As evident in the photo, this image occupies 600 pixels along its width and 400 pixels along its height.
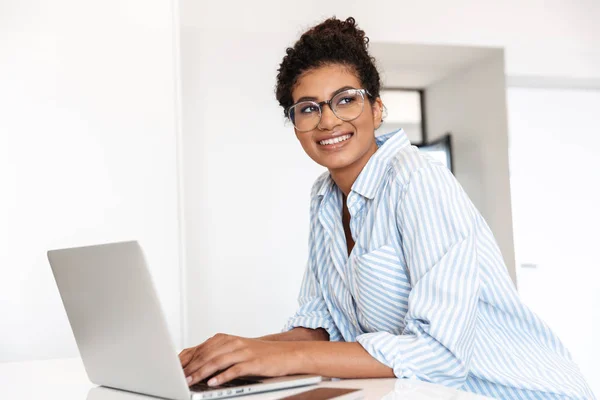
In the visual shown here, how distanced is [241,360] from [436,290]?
1.13ft

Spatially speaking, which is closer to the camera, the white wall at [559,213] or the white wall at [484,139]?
the white wall at [484,139]

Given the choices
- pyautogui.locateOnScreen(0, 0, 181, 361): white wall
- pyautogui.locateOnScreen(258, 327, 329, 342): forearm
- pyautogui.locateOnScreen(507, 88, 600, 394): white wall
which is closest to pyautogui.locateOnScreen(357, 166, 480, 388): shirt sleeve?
pyautogui.locateOnScreen(258, 327, 329, 342): forearm

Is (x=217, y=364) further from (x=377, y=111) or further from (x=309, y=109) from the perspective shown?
(x=377, y=111)

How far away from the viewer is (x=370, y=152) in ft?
5.20

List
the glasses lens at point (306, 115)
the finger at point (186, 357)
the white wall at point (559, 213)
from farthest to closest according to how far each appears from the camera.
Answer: the white wall at point (559, 213), the glasses lens at point (306, 115), the finger at point (186, 357)

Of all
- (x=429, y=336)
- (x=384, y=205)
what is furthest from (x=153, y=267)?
(x=429, y=336)

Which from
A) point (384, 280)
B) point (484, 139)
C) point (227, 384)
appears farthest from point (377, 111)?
point (484, 139)

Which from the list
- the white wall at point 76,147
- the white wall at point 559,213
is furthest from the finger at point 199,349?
the white wall at point 559,213

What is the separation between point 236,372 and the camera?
1.08 meters

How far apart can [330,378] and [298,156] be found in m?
2.46

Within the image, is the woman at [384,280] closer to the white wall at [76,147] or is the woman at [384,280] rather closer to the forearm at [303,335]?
the forearm at [303,335]

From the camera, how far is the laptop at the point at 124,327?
0.96 metres

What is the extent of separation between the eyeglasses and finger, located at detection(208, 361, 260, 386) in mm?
610

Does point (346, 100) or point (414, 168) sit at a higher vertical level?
point (346, 100)
